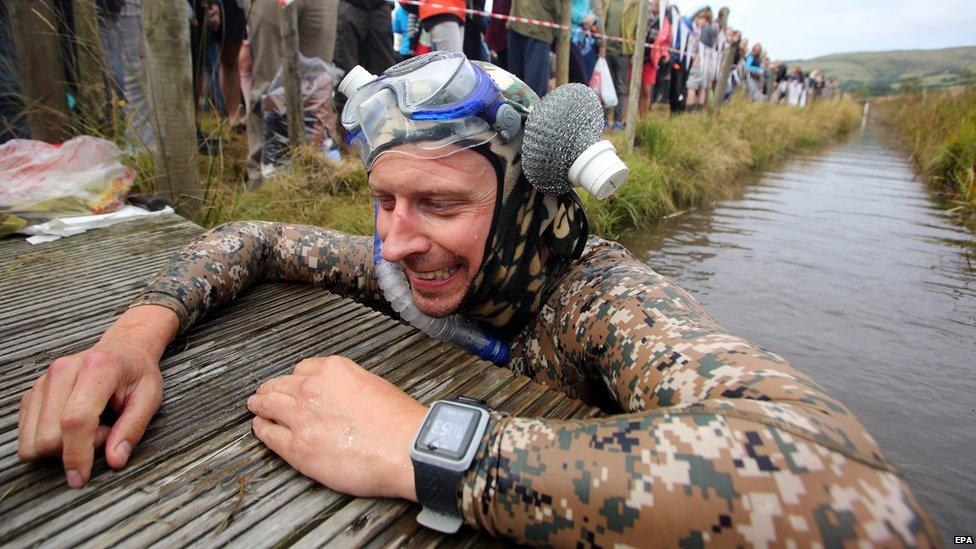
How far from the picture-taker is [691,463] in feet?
3.20

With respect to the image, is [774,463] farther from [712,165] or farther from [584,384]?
[712,165]

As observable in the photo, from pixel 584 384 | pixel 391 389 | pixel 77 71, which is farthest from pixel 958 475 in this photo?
pixel 77 71

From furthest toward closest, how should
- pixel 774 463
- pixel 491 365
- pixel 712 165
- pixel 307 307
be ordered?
pixel 712 165
pixel 307 307
pixel 491 365
pixel 774 463

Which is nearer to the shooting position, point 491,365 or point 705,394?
point 705,394

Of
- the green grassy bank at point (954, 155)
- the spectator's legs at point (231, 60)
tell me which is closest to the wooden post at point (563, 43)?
the spectator's legs at point (231, 60)

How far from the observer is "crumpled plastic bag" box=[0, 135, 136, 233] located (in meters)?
3.21

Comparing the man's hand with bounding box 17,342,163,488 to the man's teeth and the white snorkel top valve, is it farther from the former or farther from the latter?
the white snorkel top valve

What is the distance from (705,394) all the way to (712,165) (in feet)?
27.7

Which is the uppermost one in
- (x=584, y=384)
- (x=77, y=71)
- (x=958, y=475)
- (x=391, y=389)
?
(x=77, y=71)

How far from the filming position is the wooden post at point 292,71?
16.6 feet

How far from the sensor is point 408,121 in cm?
163

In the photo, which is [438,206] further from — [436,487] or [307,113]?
[307,113]

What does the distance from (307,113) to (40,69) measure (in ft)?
7.52

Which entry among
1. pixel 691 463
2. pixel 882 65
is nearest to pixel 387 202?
pixel 691 463
